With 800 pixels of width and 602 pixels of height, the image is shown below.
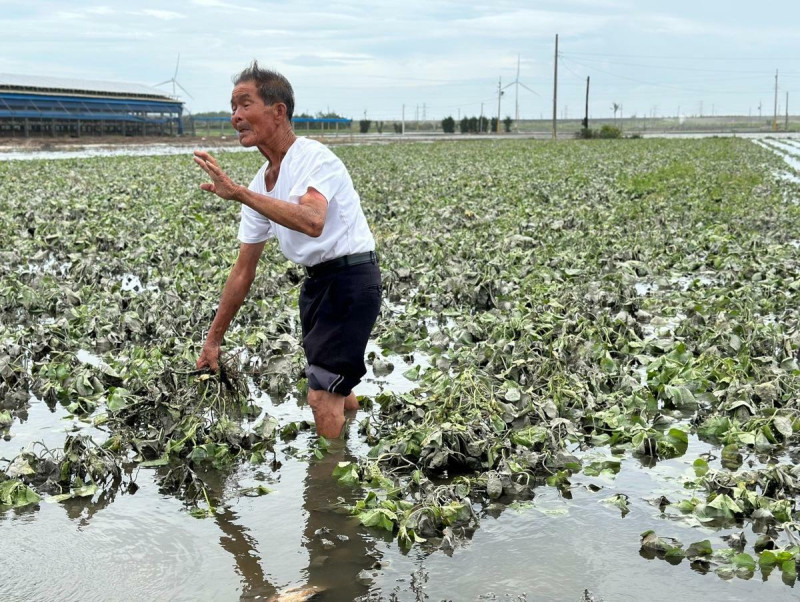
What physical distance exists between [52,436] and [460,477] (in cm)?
267

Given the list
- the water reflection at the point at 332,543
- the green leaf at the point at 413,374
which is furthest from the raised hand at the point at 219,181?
the green leaf at the point at 413,374

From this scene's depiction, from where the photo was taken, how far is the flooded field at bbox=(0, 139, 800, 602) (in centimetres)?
412

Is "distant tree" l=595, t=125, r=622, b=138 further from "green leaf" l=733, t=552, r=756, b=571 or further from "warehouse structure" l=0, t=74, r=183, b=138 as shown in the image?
"green leaf" l=733, t=552, r=756, b=571

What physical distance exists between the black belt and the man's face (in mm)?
746

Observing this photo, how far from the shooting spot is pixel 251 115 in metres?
4.87

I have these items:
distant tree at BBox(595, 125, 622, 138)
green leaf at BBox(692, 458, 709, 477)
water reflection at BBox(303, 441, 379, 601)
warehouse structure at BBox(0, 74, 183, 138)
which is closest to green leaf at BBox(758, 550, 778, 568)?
green leaf at BBox(692, 458, 709, 477)

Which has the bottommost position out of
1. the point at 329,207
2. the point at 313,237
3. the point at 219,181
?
the point at 313,237

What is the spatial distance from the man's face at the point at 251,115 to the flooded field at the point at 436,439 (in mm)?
1607

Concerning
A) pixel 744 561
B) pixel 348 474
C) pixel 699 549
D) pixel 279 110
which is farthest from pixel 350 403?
pixel 744 561

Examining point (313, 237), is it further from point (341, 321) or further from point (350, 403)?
point (350, 403)

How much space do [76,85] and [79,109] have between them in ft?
36.8

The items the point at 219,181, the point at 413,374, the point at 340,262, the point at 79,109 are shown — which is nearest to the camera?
the point at 219,181

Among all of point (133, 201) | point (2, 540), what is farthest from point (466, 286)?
point (133, 201)

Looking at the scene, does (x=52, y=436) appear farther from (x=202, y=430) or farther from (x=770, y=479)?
(x=770, y=479)
